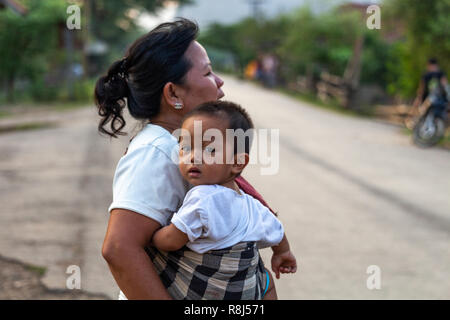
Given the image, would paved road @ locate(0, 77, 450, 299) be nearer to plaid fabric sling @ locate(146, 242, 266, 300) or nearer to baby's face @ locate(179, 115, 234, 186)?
plaid fabric sling @ locate(146, 242, 266, 300)

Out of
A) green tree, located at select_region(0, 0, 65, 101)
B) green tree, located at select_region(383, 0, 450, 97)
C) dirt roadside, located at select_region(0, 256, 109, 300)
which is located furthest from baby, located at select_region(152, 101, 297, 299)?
green tree, located at select_region(0, 0, 65, 101)

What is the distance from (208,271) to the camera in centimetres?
162

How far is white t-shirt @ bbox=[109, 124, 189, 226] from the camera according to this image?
154cm

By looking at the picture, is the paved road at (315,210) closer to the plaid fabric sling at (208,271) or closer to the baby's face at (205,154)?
the plaid fabric sling at (208,271)

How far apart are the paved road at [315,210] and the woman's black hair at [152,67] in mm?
2665

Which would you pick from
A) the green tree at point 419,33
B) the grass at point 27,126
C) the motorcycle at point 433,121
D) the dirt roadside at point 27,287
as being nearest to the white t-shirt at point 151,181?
the dirt roadside at point 27,287

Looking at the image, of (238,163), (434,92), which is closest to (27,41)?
(434,92)

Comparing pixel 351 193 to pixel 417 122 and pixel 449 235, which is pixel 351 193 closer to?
pixel 449 235

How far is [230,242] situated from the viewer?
1.59m

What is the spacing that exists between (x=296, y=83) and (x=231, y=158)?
28724 mm

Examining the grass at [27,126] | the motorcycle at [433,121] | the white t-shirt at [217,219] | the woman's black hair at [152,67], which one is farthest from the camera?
the grass at [27,126]

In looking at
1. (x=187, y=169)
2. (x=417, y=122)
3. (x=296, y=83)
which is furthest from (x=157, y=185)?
(x=296, y=83)

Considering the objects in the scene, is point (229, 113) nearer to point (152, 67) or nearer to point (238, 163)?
point (238, 163)

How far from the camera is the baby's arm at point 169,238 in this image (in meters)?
1.54
